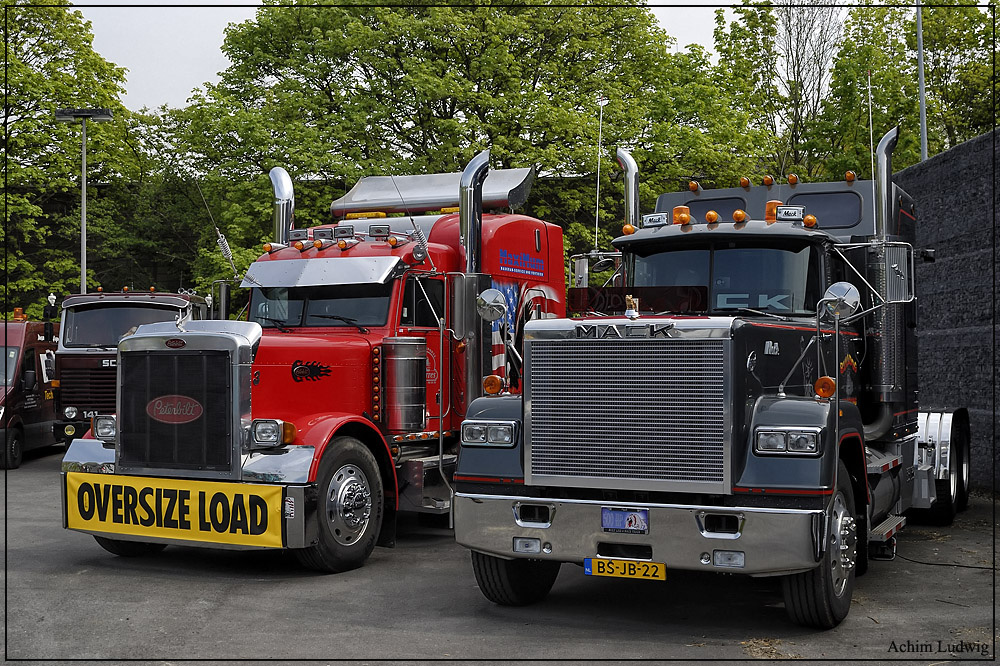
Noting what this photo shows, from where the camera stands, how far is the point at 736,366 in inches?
268

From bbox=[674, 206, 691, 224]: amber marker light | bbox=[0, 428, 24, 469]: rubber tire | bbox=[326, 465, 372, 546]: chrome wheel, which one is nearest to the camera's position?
bbox=[674, 206, 691, 224]: amber marker light

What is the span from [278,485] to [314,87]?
67.4 feet

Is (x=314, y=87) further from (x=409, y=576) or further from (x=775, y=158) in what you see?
(x=409, y=576)

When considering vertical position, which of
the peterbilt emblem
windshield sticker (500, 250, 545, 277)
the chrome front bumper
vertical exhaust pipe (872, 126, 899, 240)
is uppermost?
vertical exhaust pipe (872, 126, 899, 240)

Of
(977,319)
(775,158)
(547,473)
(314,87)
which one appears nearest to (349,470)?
(547,473)

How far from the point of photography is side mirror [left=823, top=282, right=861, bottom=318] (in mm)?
7297

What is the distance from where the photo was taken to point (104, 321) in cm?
1780

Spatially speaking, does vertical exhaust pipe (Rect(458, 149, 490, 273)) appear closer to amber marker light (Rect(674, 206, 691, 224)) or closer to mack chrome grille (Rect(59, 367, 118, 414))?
amber marker light (Rect(674, 206, 691, 224))

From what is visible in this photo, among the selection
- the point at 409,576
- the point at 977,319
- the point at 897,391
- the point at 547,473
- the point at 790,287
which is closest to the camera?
the point at 547,473

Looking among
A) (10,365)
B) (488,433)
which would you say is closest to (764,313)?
(488,433)

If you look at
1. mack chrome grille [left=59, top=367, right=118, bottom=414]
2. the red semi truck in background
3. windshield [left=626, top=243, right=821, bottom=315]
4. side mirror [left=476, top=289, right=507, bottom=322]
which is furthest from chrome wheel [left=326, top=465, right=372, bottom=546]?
mack chrome grille [left=59, top=367, right=118, bottom=414]

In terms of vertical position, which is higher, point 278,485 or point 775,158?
point 775,158

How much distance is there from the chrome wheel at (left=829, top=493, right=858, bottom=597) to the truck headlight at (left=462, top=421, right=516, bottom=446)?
7.19 feet

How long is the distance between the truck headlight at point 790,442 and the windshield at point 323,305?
4.86 m
